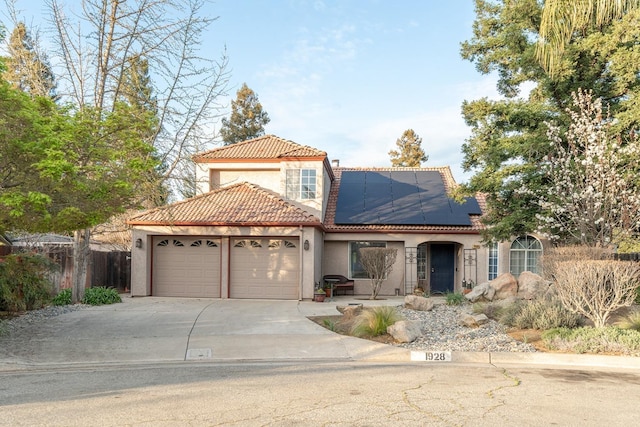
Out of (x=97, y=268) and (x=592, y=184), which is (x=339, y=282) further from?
(x=592, y=184)

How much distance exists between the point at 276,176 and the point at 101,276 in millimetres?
8247

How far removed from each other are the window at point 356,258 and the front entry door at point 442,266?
2.64m

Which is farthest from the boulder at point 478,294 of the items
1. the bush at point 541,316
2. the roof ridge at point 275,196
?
the roof ridge at point 275,196

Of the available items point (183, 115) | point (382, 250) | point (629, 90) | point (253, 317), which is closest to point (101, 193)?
point (253, 317)

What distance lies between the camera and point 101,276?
18750 mm

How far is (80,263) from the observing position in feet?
50.8

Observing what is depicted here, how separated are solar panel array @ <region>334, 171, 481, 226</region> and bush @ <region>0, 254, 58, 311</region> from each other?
11.3 m

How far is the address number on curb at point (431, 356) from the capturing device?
29.0 ft

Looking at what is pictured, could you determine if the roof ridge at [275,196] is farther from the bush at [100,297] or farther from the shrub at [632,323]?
the shrub at [632,323]

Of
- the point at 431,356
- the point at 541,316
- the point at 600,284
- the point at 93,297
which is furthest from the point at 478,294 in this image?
the point at 93,297

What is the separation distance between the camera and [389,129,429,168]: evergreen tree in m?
44.2

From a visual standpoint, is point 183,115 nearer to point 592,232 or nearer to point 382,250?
point 382,250

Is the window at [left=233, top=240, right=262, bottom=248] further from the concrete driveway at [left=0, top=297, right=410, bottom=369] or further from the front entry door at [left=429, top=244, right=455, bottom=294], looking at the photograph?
the front entry door at [left=429, top=244, right=455, bottom=294]

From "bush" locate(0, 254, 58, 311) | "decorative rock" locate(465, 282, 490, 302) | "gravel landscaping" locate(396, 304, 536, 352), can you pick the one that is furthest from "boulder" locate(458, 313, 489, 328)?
"bush" locate(0, 254, 58, 311)
